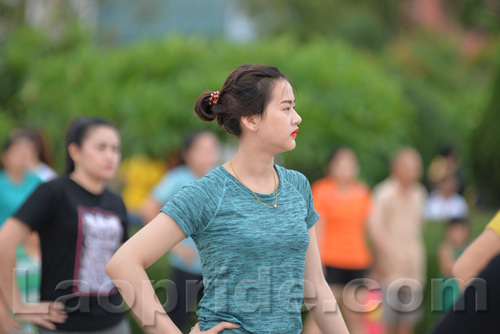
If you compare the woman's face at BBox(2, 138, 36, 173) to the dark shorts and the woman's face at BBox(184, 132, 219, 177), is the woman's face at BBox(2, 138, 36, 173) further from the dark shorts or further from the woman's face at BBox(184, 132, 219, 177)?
the dark shorts

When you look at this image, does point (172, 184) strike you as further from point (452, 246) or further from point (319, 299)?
point (319, 299)

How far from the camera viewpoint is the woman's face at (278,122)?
9.71ft

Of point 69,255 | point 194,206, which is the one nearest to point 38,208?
point 69,255

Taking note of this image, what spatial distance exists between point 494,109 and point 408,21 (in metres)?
31.4

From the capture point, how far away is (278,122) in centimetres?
296

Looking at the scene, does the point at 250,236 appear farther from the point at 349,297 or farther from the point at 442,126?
the point at 442,126

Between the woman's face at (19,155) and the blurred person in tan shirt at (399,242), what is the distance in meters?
3.32

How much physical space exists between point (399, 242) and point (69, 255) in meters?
4.35

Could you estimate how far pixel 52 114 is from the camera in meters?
13.5

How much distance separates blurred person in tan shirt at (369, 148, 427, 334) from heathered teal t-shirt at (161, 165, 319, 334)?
4997mm

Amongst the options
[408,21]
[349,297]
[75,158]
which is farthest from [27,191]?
[408,21]

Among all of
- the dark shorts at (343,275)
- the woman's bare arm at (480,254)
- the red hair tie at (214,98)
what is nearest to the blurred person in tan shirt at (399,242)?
the dark shorts at (343,275)

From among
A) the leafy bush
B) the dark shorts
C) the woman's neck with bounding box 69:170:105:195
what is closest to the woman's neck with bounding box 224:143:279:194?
the woman's neck with bounding box 69:170:105:195

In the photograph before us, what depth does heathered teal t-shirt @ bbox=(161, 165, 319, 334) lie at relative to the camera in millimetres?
2852
